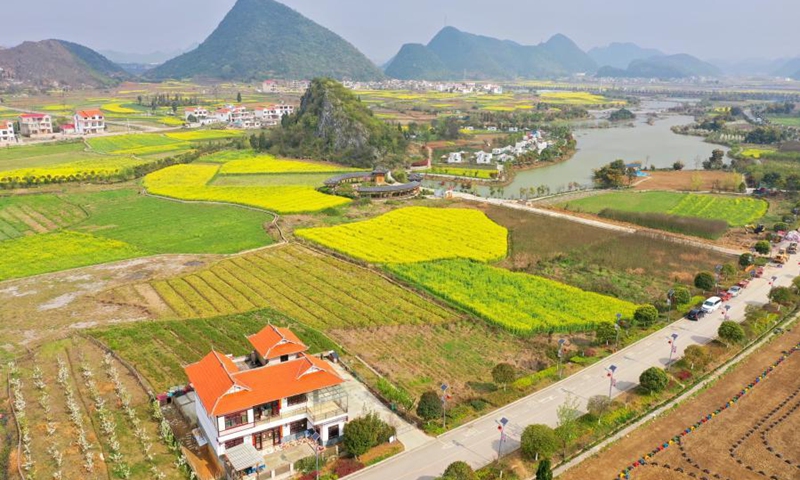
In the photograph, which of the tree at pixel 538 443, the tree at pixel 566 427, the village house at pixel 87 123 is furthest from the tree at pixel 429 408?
the village house at pixel 87 123

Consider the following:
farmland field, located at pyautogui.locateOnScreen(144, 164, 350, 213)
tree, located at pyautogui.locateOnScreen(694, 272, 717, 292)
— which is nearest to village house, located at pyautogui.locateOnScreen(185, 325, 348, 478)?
tree, located at pyautogui.locateOnScreen(694, 272, 717, 292)

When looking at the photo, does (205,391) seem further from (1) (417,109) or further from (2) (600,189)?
(1) (417,109)

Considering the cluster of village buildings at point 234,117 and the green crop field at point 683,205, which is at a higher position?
the cluster of village buildings at point 234,117

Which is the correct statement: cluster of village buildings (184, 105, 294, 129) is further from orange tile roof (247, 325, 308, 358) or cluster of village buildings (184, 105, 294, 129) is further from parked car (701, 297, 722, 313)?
orange tile roof (247, 325, 308, 358)

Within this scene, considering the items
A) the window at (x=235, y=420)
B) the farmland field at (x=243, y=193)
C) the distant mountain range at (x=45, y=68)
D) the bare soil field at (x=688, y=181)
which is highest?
the distant mountain range at (x=45, y=68)

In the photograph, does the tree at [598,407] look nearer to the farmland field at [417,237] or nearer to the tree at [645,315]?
the tree at [645,315]

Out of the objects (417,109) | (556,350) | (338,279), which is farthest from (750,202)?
(417,109)

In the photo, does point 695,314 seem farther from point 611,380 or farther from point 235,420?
point 235,420

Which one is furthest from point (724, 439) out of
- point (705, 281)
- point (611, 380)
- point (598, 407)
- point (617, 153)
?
point (617, 153)
